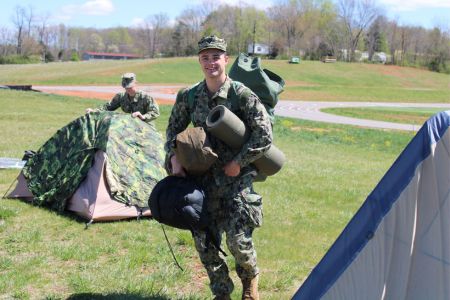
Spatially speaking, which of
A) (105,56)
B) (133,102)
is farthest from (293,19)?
(133,102)

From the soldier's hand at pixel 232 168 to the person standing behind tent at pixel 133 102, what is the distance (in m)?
4.81

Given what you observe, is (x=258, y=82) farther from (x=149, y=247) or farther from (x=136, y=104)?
(x=136, y=104)

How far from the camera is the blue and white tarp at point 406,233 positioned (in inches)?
129

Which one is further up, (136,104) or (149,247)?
(136,104)

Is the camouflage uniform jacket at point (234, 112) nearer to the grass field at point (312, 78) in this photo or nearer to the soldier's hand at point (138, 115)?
the soldier's hand at point (138, 115)

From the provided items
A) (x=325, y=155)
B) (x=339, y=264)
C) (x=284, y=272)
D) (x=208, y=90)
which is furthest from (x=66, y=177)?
(x=325, y=155)

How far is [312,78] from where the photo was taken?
2896 inches

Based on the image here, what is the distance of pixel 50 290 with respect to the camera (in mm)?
4902

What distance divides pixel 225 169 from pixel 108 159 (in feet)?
12.0

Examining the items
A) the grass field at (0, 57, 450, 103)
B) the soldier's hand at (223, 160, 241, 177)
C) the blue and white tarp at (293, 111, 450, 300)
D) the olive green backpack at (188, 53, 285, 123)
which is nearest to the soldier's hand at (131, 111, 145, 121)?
the olive green backpack at (188, 53, 285, 123)

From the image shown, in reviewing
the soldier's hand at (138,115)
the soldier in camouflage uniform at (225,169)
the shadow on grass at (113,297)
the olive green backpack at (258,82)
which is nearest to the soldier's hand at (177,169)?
the soldier in camouflage uniform at (225,169)

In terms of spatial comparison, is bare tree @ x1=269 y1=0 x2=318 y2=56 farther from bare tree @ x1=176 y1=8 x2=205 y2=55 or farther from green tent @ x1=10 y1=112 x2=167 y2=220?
green tent @ x1=10 y1=112 x2=167 y2=220

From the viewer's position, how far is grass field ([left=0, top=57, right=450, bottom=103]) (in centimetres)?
5616

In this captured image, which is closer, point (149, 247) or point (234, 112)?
point (234, 112)
